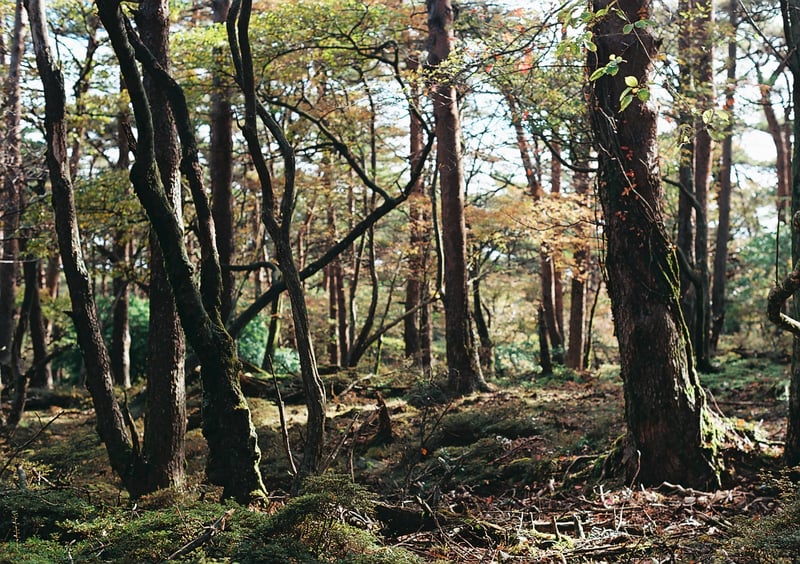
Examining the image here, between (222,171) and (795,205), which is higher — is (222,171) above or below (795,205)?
above

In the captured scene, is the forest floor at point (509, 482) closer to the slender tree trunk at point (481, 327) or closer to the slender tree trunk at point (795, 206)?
the slender tree trunk at point (795, 206)

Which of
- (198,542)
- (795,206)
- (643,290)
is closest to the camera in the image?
(198,542)

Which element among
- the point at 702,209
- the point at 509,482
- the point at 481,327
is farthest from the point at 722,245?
the point at 509,482

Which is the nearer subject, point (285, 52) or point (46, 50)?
point (46, 50)

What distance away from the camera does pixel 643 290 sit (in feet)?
18.8

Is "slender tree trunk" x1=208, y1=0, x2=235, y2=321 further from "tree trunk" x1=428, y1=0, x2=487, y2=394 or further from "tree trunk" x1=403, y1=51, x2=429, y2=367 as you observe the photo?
"tree trunk" x1=403, y1=51, x2=429, y2=367

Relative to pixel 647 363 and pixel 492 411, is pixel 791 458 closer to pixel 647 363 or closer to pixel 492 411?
pixel 647 363

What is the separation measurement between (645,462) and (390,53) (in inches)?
347

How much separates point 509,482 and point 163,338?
3609mm

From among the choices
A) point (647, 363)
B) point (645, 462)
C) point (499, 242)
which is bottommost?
point (645, 462)

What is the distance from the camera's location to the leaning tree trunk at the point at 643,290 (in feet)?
18.4

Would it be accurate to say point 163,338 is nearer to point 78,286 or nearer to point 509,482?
point 78,286

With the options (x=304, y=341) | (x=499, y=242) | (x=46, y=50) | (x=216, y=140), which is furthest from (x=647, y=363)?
(x=499, y=242)

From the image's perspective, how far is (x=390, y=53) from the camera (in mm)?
12219
